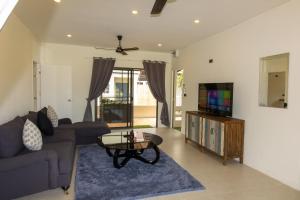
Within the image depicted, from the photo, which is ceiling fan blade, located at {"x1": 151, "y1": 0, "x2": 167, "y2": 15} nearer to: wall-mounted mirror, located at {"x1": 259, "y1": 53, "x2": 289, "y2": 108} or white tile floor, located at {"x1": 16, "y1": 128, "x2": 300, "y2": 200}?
wall-mounted mirror, located at {"x1": 259, "y1": 53, "x2": 289, "y2": 108}

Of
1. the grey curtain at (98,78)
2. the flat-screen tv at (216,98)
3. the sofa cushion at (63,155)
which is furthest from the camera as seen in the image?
the grey curtain at (98,78)

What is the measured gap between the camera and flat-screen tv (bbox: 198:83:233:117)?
3919 mm

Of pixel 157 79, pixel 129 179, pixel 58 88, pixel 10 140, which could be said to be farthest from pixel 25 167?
pixel 157 79

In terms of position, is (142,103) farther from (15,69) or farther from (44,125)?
(15,69)

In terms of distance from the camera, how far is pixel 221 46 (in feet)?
14.4

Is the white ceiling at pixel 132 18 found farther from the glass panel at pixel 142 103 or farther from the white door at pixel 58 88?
the glass panel at pixel 142 103

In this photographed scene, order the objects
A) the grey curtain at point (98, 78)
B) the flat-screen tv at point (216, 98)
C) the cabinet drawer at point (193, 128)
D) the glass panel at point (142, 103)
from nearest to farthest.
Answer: the flat-screen tv at point (216, 98)
the cabinet drawer at point (193, 128)
the grey curtain at point (98, 78)
the glass panel at point (142, 103)

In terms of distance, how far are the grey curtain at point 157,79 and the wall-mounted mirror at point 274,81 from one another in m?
3.67

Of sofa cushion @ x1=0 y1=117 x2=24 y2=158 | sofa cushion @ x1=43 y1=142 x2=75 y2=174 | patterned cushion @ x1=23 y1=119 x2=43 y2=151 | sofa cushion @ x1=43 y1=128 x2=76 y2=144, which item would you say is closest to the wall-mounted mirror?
sofa cushion @ x1=43 y1=142 x2=75 y2=174

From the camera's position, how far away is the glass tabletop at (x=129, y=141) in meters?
3.24

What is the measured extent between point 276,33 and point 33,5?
3.74 metres

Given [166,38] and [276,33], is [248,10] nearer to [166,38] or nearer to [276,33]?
[276,33]

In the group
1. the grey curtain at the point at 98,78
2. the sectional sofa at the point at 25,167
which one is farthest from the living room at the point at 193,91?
the grey curtain at the point at 98,78

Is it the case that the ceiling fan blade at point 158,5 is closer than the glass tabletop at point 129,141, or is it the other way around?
the ceiling fan blade at point 158,5
